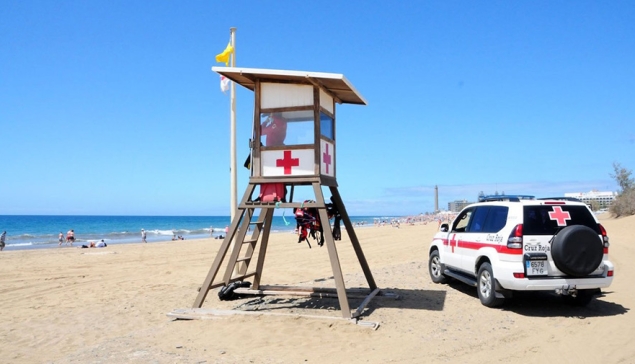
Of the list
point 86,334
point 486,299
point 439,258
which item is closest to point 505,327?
point 486,299

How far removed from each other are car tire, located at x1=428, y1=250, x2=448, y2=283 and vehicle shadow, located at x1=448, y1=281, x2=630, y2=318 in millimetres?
1355

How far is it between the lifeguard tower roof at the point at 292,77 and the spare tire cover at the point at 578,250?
420 cm

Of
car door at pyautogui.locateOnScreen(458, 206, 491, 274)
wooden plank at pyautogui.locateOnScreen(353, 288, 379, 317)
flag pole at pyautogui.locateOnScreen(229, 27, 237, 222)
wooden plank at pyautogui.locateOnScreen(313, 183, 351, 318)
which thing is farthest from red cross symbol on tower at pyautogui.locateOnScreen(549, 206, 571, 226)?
flag pole at pyautogui.locateOnScreen(229, 27, 237, 222)

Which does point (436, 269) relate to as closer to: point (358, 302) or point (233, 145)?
point (358, 302)

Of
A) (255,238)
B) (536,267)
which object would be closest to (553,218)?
(536,267)

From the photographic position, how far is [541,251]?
791 centimetres

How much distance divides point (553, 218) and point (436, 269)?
3.93 metres

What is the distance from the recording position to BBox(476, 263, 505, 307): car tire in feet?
27.5

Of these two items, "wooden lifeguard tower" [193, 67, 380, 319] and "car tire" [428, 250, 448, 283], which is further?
"car tire" [428, 250, 448, 283]

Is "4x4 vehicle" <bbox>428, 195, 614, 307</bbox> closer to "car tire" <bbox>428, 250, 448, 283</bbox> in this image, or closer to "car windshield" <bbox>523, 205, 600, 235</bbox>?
"car windshield" <bbox>523, 205, 600, 235</bbox>

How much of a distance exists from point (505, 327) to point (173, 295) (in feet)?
22.0

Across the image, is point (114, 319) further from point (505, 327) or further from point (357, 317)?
point (505, 327)

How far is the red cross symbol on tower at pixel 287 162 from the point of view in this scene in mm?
8328

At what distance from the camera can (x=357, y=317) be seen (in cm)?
754
